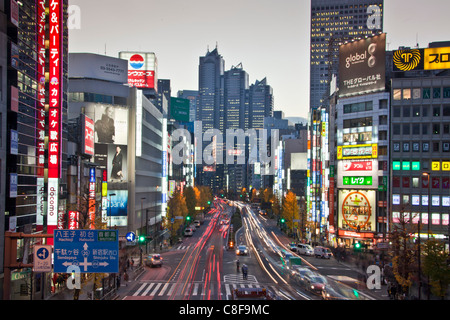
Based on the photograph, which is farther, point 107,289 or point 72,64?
point 72,64

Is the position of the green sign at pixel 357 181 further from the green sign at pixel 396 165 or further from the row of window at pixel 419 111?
the row of window at pixel 419 111

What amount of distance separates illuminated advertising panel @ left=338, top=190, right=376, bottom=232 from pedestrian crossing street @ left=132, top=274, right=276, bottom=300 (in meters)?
33.3

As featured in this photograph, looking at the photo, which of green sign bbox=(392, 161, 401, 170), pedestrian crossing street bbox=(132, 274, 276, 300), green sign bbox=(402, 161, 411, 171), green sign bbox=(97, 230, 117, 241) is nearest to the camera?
green sign bbox=(97, 230, 117, 241)

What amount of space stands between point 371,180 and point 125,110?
44.0 m

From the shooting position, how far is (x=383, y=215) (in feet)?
226

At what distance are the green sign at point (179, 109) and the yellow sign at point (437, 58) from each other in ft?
345

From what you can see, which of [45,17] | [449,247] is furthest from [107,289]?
[449,247]

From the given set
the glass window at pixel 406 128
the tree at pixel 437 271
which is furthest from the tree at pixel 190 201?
the tree at pixel 437 271

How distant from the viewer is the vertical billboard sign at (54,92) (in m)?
34.3

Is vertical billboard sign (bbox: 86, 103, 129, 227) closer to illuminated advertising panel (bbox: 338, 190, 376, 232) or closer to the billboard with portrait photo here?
the billboard with portrait photo

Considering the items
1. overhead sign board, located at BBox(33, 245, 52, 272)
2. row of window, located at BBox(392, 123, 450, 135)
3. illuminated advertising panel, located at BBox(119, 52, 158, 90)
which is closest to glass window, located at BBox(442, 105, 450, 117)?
row of window, located at BBox(392, 123, 450, 135)

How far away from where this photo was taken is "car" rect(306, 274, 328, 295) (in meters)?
34.5
